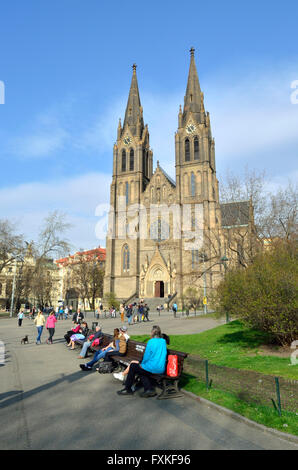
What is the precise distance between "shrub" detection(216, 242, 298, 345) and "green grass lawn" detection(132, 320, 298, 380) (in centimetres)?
102

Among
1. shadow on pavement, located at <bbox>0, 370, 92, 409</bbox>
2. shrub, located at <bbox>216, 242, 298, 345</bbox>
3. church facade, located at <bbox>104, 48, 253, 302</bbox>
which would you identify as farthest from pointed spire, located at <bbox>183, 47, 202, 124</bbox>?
shadow on pavement, located at <bbox>0, 370, 92, 409</bbox>

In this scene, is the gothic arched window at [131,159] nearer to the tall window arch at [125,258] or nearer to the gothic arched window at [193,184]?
the gothic arched window at [193,184]

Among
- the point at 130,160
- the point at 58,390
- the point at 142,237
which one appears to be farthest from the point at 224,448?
the point at 130,160

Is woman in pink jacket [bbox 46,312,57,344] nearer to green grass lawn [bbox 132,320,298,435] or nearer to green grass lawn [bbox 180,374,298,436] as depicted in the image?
green grass lawn [bbox 132,320,298,435]

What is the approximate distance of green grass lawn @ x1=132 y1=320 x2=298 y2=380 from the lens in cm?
896

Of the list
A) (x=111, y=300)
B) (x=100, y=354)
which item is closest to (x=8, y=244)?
(x=111, y=300)

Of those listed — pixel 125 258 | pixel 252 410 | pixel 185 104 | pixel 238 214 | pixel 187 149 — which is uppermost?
pixel 185 104

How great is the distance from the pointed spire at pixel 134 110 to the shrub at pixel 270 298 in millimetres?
45551

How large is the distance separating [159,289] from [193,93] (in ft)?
103

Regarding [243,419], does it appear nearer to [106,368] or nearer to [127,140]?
[106,368]

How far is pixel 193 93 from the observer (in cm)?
5122

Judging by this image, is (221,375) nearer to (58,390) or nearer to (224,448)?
(224,448)

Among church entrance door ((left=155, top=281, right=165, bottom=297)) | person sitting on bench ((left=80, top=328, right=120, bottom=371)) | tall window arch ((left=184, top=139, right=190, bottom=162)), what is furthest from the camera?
tall window arch ((left=184, top=139, right=190, bottom=162))

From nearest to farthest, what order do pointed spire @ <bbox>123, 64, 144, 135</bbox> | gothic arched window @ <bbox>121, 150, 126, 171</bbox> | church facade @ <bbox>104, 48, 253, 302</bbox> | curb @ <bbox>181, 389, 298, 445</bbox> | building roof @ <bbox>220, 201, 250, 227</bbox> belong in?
curb @ <bbox>181, 389, 298, 445</bbox> → building roof @ <bbox>220, 201, 250, 227</bbox> → church facade @ <bbox>104, 48, 253, 302</bbox> → gothic arched window @ <bbox>121, 150, 126, 171</bbox> → pointed spire @ <bbox>123, 64, 144, 135</bbox>
